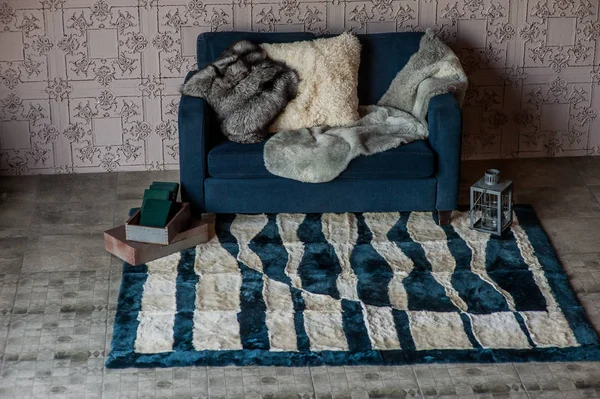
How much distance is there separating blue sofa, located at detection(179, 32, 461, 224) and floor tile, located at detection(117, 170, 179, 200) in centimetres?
59

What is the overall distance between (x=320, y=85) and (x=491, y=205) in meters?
1.01

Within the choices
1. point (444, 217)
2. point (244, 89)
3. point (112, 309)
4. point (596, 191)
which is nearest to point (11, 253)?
point (112, 309)

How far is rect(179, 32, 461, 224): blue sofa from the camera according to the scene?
4.41 m

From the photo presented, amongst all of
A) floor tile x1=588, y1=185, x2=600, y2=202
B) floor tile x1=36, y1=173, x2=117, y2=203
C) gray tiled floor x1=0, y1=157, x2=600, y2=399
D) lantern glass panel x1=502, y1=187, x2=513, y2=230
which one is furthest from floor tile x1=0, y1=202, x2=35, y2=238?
floor tile x1=588, y1=185, x2=600, y2=202

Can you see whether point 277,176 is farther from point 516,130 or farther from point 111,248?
point 516,130

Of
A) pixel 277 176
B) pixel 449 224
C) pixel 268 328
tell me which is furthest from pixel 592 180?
pixel 268 328

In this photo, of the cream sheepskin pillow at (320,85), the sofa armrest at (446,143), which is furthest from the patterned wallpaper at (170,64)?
the sofa armrest at (446,143)

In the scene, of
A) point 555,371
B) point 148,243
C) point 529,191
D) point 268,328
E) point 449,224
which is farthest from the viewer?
point 529,191

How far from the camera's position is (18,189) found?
5.05 m

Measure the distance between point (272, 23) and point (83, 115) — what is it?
1.13m

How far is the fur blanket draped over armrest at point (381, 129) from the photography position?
4.40m

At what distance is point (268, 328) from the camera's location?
12.0 feet

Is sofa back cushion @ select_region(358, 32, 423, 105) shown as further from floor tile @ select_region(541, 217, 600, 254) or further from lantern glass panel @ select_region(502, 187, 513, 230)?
floor tile @ select_region(541, 217, 600, 254)

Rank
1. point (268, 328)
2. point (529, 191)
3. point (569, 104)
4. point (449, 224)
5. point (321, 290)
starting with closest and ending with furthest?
1. point (268, 328)
2. point (321, 290)
3. point (449, 224)
4. point (529, 191)
5. point (569, 104)
